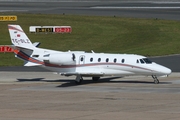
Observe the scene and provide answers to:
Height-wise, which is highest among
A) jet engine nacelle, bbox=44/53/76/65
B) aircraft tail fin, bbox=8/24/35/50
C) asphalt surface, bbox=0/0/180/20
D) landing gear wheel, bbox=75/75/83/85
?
aircraft tail fin, bbox=8/24/35/50

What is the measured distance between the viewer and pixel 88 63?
53.7 m

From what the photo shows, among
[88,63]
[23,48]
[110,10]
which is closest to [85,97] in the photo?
[88,63]

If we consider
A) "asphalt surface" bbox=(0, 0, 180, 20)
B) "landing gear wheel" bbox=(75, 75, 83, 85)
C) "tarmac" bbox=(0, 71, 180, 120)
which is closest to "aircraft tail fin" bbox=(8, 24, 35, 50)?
"tarmac" bbox=(0, 71, 180, 120)

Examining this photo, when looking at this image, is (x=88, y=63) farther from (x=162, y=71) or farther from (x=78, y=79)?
(x=162, y=71)

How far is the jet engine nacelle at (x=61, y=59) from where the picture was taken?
175 ft

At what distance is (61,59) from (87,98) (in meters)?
9.47

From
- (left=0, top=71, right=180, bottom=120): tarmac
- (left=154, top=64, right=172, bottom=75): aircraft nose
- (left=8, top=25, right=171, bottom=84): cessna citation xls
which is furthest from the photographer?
(left=8, top=25, right=171, bottom=84): cessna citation xls

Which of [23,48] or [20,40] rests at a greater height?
[20,40]

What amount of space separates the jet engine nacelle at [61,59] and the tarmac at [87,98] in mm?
1946

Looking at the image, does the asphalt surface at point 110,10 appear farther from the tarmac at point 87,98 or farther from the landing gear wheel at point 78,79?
the landing gear wheel at point 78,79

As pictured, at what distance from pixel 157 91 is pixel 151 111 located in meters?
9.92

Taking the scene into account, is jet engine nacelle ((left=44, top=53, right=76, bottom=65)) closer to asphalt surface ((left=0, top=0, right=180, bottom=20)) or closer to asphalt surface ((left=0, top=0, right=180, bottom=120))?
asphalt surface ((left=0, top=0, right=180, bottom=120))

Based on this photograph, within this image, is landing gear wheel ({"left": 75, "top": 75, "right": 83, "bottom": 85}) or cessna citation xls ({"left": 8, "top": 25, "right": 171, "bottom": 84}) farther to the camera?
Result: landing gear wheel ({"left": 75, "top": 75, "right": 83, "bottom": 85})

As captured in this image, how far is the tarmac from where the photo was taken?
122 ft
